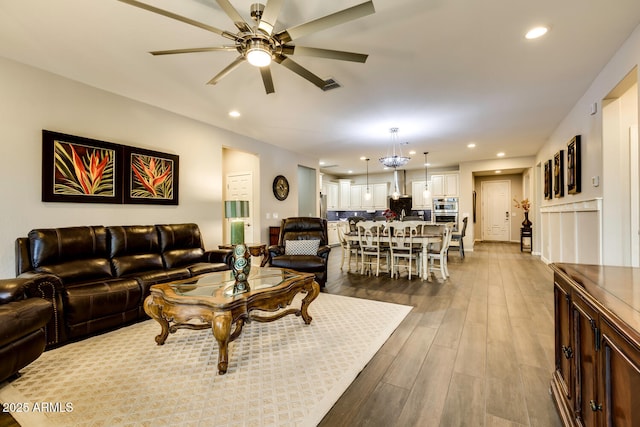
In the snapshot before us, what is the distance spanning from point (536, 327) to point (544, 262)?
4274 millimetres

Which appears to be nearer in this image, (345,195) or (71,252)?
(71,252)

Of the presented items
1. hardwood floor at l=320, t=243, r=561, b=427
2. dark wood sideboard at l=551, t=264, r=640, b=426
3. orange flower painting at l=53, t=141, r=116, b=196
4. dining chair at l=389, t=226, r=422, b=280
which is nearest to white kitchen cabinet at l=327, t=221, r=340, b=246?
dining chair at l=389, t=226, r=422, b=280

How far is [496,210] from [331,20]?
35.2 ft

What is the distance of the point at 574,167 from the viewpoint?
3.86 metres

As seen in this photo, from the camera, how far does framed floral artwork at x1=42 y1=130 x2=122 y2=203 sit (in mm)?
2947

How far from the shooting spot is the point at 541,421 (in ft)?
4.95

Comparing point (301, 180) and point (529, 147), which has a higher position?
point (529, 147)

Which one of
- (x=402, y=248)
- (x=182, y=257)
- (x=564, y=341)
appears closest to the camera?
(x=564, y=341)

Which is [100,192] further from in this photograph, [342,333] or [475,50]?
[475,50]

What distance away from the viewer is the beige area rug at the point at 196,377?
1.56m

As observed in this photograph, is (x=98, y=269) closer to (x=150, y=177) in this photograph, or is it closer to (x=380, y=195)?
(x=150, y=177)

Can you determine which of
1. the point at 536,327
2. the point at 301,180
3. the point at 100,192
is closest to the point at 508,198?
the point at 301,180

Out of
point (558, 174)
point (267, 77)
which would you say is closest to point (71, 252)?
point (267, 77)

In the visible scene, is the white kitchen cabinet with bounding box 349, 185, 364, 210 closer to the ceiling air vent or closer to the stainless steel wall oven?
the stainless steel wall oven
